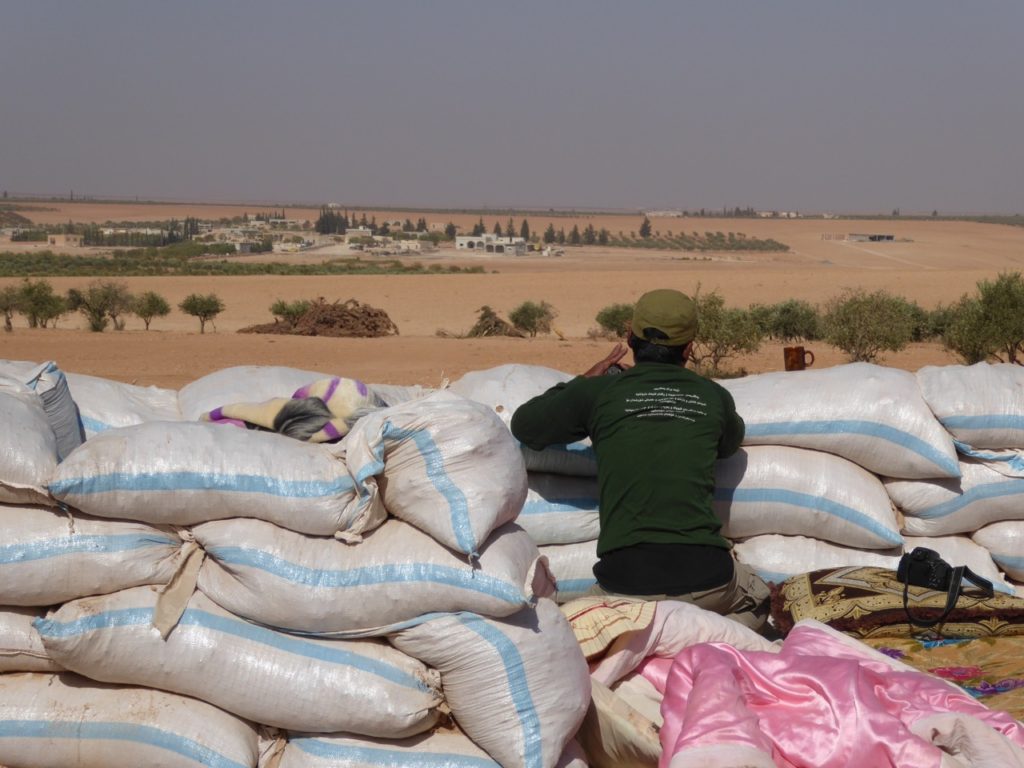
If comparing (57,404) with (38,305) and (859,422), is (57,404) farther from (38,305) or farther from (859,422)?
(38,305)

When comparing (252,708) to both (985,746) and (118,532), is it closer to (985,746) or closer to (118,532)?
(118,532)

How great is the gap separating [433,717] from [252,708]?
0.46 m

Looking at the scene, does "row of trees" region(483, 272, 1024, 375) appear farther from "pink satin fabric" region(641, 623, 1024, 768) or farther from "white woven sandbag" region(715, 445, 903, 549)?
"pink satin fabric" region(641, 623, 1024, 768)

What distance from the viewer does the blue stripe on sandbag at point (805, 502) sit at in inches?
156

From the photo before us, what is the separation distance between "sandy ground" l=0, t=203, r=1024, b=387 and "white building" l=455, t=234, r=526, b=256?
3.42 meters

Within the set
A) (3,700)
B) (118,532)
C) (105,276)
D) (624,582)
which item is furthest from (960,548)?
(105,276)

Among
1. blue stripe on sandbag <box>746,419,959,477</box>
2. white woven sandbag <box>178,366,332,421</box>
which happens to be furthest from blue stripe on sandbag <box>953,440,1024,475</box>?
white woven sandbag <box>178,366,332,421</box>

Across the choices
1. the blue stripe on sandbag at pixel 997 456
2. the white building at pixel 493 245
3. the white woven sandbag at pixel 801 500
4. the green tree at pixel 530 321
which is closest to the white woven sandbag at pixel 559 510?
the white woven sandbag at pixel 801 500

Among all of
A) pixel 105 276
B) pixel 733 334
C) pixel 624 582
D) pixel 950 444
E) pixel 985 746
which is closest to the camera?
pixel 985 746

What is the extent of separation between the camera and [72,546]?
292cm

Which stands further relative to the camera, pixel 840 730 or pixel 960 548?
pixel 960 548

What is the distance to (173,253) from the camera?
6800 cm

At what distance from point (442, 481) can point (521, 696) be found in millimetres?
586

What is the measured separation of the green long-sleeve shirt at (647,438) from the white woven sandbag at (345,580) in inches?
23.1
